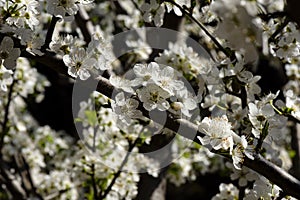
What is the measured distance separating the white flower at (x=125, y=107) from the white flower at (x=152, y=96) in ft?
0.09

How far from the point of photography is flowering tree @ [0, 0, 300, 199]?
4.39 ft

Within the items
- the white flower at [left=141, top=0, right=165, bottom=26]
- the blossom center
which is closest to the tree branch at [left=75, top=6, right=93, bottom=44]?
the white flower at [left=141, top=0, right=165, bottom=26]

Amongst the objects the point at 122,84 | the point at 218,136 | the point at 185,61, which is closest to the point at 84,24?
the point at 185,61

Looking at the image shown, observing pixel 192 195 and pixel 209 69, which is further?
pixel 192 195

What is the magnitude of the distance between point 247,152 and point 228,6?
640mm

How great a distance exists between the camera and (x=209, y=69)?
70.8 inches

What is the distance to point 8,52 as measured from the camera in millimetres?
1331

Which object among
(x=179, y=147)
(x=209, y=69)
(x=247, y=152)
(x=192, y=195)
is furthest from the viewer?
(x=192, y=195)

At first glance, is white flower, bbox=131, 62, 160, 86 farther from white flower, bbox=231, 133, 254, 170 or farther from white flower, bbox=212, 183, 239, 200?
white flower, bbox=212, 183, 239, 200

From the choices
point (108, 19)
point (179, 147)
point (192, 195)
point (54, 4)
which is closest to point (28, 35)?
point (54, 4)

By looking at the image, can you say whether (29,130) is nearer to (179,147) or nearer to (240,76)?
(179,147)

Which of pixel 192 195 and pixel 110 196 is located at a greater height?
pixel 110 196

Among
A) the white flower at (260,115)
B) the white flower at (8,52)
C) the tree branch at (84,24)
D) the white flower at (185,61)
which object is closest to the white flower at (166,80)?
the white flower at (260,115)

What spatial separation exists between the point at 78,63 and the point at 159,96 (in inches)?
9.2
